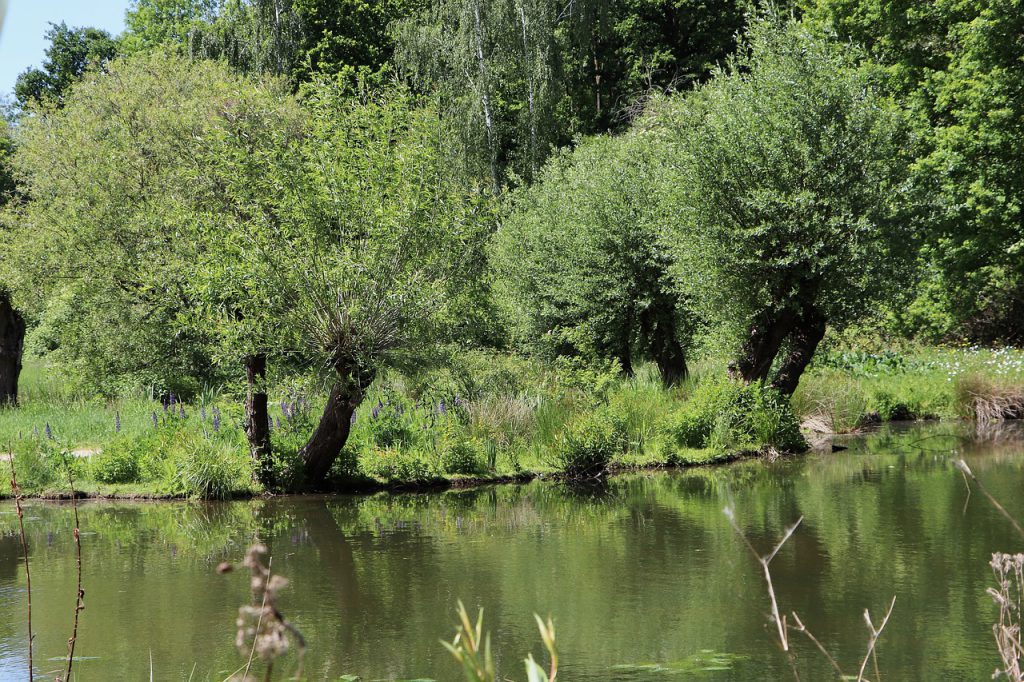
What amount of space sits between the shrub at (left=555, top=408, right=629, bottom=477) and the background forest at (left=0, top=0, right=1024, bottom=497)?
5 centimetres

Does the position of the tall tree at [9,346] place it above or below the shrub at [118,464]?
above

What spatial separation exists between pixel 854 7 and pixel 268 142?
1990 centimetres

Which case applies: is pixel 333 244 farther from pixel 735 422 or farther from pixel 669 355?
pixel 669 355

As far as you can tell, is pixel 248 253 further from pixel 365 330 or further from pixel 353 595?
pixel 353 595

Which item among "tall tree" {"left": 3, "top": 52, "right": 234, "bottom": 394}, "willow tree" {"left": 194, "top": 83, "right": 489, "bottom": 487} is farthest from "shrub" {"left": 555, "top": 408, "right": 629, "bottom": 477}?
"tall tree" {"left": 3, "top": 52, "right": 234, "bottom": 394}

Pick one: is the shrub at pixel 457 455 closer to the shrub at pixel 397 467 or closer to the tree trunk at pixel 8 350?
the shrub at pixel 397 467

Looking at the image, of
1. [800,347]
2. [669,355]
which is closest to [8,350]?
[669,355]

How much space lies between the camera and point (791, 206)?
51.1 ft

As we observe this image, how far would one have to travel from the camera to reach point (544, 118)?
33750 millimetres

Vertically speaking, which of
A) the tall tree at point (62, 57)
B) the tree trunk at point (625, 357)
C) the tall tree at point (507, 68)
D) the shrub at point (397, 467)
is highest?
the tall tree at point (62, 57)

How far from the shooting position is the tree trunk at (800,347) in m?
16.8

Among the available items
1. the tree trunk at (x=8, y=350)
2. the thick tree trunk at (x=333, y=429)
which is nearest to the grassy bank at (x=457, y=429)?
the thick tree trunk at (x=333, y=429)

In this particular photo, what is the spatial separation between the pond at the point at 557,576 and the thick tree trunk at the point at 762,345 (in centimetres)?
320

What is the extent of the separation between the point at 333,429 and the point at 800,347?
8.30 meters
